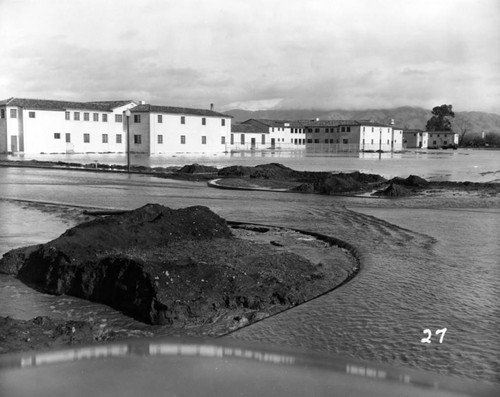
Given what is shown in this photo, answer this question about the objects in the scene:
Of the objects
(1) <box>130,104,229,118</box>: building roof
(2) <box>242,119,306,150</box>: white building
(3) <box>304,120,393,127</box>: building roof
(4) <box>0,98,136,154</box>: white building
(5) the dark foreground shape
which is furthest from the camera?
(2) <box>242,119,306,150</box>: white building

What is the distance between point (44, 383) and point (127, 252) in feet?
13.1

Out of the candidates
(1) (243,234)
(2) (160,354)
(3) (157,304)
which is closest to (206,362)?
(2) (160,354)

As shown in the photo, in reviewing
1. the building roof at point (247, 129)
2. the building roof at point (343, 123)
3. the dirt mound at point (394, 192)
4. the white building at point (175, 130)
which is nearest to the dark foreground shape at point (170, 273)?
the dirt mound at point (394, 192)

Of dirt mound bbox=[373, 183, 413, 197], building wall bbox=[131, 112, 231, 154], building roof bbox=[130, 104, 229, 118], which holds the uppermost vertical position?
building roof bbox=[130, 104, 229, 118]

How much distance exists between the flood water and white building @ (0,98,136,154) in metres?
46.6

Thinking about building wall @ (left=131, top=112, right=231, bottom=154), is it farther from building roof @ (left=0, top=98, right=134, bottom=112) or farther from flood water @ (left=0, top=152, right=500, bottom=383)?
flood water @ (left=0, top=152, right=500, bottom=383)

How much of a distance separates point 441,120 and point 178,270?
15277 centimetres

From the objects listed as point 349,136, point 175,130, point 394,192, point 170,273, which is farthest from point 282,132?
point 170,273

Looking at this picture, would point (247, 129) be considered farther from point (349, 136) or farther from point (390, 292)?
point (390, 292)

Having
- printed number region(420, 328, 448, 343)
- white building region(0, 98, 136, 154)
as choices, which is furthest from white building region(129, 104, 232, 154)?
printed number region(420, 328, 448, 343)

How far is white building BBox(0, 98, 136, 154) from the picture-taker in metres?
57.6

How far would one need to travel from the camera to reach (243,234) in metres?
10.2

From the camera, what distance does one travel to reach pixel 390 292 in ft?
20.8

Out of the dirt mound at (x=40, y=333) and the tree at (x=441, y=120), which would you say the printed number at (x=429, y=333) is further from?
the tree at (x=441, y=120)
